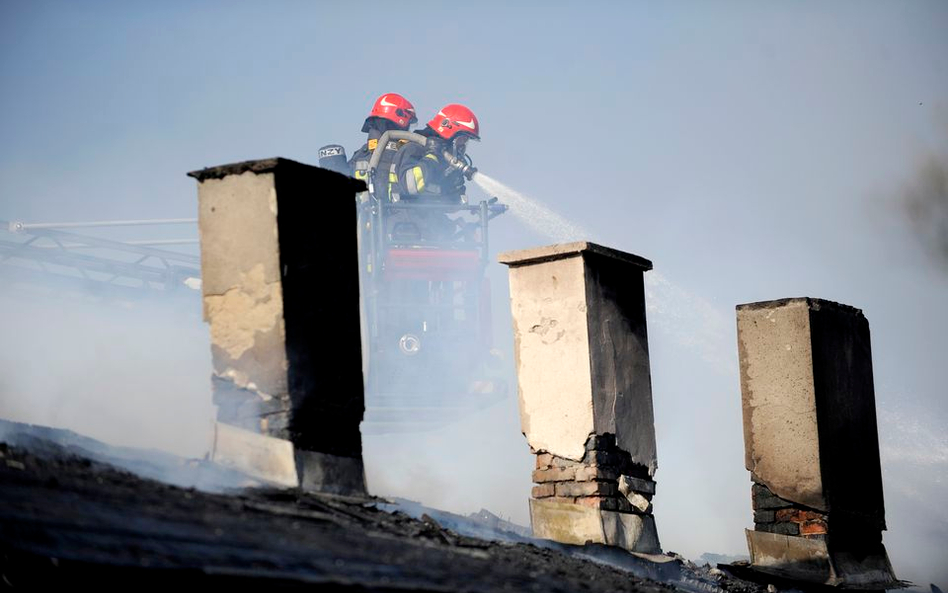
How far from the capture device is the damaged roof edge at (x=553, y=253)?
9438 mm

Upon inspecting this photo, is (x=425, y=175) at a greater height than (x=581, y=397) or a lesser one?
greater

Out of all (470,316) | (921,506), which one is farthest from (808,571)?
(470,316)

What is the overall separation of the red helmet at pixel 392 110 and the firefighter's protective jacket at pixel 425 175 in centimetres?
138

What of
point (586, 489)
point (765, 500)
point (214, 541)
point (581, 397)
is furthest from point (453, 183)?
point (214, 541)

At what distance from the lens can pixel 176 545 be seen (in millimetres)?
4828

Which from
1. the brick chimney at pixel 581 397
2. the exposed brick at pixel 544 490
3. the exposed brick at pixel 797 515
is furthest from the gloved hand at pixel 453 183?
the exposed brick at pixel 544 490

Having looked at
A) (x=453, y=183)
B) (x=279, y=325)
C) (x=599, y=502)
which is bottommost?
(x=599, y=502)

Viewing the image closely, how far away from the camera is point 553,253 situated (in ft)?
31.2

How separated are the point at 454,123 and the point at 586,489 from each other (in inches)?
856

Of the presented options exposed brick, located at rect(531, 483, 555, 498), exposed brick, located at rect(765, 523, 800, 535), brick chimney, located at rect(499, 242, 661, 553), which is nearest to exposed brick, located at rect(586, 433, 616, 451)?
brick chimney, located at rect(499, 242, 661, 553)

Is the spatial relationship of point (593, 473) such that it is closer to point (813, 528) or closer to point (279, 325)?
point (813, 528)

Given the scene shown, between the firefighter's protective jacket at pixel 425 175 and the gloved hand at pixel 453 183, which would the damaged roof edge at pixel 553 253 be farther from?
the gloved hand at pixel 453 183

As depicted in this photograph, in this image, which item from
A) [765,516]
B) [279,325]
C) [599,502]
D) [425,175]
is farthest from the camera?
[425,175]

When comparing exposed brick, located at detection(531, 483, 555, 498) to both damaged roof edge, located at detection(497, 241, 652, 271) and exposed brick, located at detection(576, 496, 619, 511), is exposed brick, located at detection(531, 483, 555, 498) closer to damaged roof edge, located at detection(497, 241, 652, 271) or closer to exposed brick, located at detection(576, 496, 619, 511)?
exposed brick, located at detection(576, 496, 619, 511)
